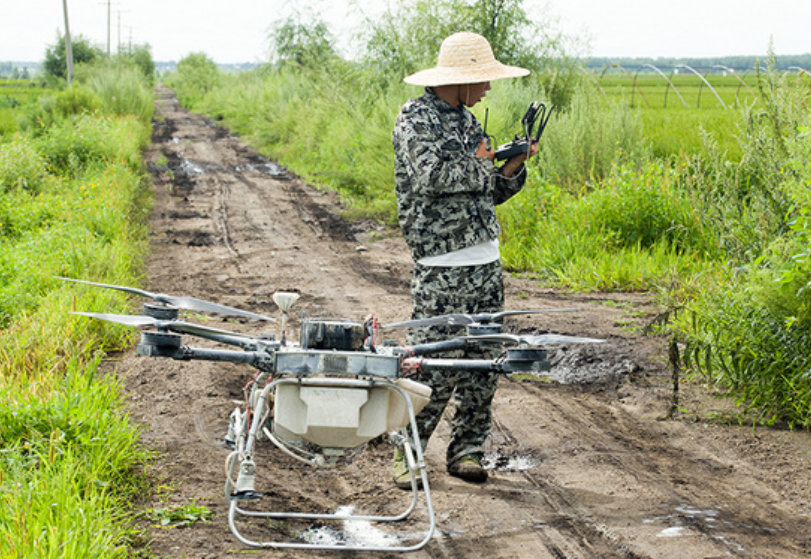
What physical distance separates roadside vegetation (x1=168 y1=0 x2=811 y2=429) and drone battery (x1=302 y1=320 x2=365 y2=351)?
8.74 feet

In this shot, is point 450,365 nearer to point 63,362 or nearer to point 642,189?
point 63,362

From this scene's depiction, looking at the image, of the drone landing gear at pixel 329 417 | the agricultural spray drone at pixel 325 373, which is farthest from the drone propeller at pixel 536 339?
the drone landing gear at pixel 329 417

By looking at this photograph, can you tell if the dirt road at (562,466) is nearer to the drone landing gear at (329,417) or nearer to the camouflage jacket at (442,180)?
the drone landing gear at (329,417)

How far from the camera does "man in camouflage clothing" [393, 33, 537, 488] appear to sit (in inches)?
155

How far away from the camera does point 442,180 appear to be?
3891mm

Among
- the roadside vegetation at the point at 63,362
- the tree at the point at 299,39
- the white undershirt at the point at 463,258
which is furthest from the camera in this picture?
the tree at the point at 299,39

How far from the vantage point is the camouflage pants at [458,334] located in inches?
161

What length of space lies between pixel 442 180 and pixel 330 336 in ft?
3.71

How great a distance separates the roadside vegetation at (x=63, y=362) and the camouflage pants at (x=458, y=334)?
4.81 ft

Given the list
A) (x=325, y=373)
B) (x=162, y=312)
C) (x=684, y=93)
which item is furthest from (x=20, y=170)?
(x=684, y=93)

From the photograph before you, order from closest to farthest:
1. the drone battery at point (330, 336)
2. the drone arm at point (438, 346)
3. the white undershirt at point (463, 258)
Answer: the drone battery at point (330, 336) < the drone arm at point (438, 346) < the white undershirt at point (463, 258)

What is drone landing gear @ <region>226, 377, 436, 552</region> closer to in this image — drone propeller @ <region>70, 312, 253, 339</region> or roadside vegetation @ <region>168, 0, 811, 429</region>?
drone propeller @ <region>70, 312, 253, 339</region>

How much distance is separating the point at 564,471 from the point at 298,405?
6.13 ft

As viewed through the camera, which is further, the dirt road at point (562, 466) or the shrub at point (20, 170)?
Answer: the shrub at point (20, 170)
